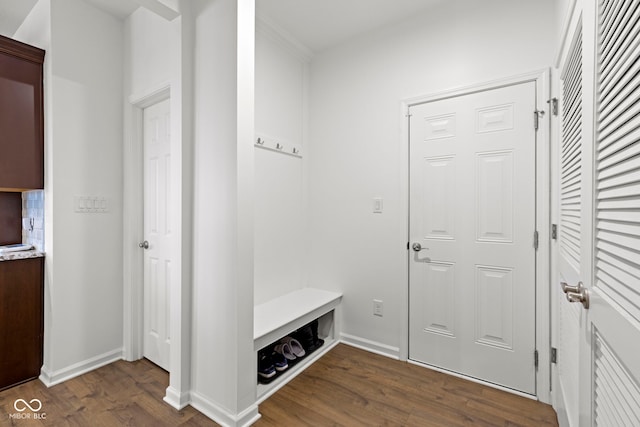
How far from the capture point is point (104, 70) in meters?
2.33

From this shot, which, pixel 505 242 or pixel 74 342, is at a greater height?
pixel 505 242

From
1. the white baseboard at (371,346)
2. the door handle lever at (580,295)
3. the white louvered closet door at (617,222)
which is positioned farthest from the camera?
the white baseboard at (371,346)

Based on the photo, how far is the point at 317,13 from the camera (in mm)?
2369

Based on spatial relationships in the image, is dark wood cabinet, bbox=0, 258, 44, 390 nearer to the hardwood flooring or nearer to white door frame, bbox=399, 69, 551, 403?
the hardwood flooring

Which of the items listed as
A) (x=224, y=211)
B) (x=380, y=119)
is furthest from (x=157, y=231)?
(x=380, y=119)

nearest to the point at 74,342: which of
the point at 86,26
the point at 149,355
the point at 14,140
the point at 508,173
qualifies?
the point at 149,355

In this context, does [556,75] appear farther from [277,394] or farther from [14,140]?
[14,140]

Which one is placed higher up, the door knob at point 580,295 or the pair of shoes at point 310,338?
the door knob at point 580,295

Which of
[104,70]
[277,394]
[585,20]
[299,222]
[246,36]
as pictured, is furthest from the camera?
[299,222]

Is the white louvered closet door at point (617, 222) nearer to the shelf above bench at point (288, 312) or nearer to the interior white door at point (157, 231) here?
the shelf above bench at point (288, 312)

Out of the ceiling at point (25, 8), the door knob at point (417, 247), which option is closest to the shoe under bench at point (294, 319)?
the door knob at point (417, 247)

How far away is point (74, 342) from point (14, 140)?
1.45 m

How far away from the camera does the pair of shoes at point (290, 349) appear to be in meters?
2.30

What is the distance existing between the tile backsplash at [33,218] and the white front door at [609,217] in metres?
3.09
